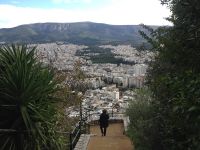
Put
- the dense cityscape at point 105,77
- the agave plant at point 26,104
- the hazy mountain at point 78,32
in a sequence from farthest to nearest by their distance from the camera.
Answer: the hazy mountain at point 78,32
the dense cityscape at point 105,77
the agave plant at point 26,104

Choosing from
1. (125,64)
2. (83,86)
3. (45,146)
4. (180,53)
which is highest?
(180,53)

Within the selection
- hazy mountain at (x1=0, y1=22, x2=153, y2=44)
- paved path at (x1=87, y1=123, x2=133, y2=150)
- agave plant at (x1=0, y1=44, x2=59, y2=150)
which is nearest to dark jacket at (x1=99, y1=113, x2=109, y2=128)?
paved path at (x1=87, y1=123, x2=133, y2=150)

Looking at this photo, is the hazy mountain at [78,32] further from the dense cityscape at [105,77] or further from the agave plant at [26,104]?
the agave plant at [26,104]

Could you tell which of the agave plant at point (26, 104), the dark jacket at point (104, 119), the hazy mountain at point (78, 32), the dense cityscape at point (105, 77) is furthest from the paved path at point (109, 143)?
the hazy mountain at point (78, 32)

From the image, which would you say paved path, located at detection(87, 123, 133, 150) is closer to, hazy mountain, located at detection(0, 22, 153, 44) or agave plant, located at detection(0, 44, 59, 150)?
agave plant, located at detection(0, 44, 59, 150)

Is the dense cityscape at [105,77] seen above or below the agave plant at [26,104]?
below

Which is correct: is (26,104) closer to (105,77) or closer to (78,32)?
(105,77)

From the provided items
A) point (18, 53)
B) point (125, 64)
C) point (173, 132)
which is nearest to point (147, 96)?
point (18, 53)

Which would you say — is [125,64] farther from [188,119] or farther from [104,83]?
[188,119]
